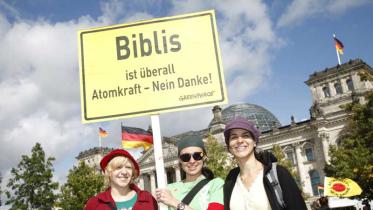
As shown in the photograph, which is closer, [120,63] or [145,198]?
[145,198]

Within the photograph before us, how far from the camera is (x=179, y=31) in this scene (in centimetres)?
529

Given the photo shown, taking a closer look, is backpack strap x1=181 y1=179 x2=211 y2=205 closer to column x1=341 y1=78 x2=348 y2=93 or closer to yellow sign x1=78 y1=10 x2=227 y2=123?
yellow sign x1=78 y1=10 x2=227 y2=123

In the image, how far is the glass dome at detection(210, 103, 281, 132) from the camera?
7706 cm

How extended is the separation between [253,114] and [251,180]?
7615 cm

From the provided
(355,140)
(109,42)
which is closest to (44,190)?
(355,140)

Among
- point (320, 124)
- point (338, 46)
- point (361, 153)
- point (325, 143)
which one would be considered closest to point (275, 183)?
point (361, 153)

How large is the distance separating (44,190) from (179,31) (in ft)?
139

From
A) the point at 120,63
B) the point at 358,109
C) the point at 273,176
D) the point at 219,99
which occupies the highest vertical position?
the point at 358,109

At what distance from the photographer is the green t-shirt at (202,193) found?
4.41 meters

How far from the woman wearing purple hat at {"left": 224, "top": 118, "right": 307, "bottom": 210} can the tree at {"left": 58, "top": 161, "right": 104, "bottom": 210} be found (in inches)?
1427

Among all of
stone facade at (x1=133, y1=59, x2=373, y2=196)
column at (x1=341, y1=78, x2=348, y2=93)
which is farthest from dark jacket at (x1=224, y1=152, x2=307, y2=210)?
column at (x1=341, y1=78, x2=348, y2=93)

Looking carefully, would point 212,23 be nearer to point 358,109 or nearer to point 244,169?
point 244,169

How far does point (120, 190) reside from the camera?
15.7 feet

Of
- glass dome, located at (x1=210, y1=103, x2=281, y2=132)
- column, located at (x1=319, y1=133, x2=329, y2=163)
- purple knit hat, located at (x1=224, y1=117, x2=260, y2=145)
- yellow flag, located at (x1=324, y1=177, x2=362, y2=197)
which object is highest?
glass dome, located at (x1=210, y1=103, x2=281, y2=132)
